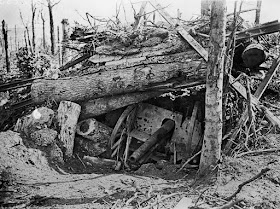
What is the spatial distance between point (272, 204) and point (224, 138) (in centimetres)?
180

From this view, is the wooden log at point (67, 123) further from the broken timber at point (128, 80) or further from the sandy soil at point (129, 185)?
the sandy soil at point (129, 185)

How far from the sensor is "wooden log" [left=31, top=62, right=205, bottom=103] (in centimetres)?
602

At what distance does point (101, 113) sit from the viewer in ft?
22.0

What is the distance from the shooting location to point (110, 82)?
636 cm

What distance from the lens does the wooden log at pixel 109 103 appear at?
21.1ft

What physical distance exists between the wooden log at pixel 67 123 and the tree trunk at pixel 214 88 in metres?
2.78

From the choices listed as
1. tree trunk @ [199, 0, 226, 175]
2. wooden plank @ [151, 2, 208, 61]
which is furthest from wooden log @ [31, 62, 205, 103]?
tree trunk @ [199, 0, 226, 175]

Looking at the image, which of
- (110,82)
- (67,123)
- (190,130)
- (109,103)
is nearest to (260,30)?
(190,130)

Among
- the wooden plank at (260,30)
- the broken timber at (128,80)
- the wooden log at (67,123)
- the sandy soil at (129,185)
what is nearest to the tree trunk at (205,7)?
the wooden plank at (260,30)

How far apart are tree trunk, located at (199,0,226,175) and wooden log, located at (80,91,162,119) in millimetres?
1851

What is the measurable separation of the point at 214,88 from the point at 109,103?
106 inches

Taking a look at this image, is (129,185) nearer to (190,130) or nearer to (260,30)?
(190,130)

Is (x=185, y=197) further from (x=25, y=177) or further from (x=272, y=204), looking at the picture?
(x=25, y=177)

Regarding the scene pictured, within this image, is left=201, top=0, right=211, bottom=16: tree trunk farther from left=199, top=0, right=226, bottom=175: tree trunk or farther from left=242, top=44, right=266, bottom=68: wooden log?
left=199, top=0, right=226, bottom=175: tree trunk
